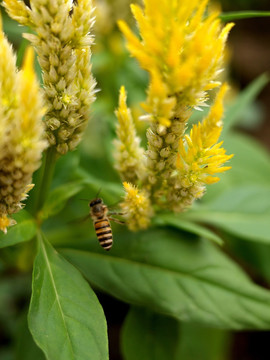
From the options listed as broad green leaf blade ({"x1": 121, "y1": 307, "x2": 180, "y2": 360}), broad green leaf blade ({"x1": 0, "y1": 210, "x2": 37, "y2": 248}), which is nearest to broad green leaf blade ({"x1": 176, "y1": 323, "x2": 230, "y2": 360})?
broad green leaf blade ({"x1": 121, "y1": 307, "x2": 180, "y2": 360})

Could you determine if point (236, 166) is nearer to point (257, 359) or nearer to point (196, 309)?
point (257, 359)

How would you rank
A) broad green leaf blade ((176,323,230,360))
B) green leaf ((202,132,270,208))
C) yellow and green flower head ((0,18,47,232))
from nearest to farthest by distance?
yellow and green flower head ((0,18,47,232)) → broad green leaf blade ((176,323,230,360)) → green leaf ((202,132,270,208))

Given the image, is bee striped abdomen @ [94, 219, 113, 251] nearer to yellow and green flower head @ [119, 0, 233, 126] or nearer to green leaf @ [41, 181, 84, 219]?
green leaf @ [41, 181, 84, 219]

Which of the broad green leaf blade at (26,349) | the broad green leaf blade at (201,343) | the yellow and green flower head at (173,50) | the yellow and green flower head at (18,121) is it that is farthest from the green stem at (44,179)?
the broad green leaf blade at (201,343)

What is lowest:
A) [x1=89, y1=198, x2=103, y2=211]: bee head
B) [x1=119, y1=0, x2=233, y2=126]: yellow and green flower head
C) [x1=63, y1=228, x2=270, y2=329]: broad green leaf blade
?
[x1=63, y1=228, x2=270, y2=329]: broad green leaf blade

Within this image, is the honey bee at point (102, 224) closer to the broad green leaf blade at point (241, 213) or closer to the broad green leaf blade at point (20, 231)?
the broad green leaf blade at point (20, 231)
